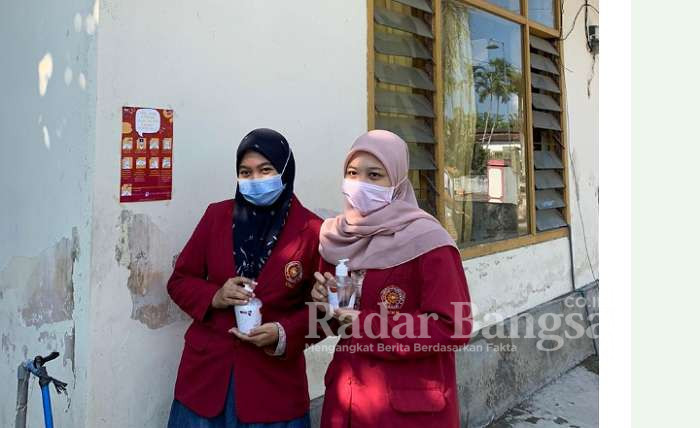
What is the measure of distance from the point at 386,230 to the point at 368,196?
153 mm

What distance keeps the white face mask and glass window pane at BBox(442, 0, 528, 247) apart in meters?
2.15

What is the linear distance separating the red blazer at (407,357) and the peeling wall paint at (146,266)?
3.10 feet

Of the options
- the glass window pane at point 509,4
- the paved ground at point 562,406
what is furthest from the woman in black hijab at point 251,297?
the glass window pane at point 509,4

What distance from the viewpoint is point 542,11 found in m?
5.62

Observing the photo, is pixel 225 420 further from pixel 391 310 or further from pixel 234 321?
pixel 391 310

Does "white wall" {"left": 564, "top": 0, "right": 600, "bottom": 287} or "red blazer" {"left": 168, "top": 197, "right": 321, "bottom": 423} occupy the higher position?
"white wall" {"left": 564, "top": 0, "right": 600, "bottom": 287}

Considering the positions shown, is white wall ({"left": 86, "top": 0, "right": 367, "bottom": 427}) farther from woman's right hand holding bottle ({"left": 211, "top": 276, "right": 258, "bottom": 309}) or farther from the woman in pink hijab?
the woman in pink hijab

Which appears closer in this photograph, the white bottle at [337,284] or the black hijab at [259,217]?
the white bottle at [337,284]

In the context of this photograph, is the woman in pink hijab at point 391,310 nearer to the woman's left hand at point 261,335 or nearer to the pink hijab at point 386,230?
the pink hijab at point 386,230

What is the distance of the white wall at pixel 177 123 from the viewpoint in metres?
2.40

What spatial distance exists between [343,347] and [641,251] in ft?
4.55

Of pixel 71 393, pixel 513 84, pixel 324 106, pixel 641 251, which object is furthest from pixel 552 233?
pixel 641 251

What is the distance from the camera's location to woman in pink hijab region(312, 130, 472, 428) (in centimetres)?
197

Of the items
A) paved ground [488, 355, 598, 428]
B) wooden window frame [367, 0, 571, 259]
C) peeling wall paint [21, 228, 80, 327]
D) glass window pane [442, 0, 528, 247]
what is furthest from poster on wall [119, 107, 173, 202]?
paved ground [488, 355, 598, 428]
